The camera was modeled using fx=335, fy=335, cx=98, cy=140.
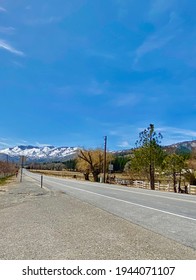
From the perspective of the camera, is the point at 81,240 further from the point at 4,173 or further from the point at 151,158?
the point at 4,173

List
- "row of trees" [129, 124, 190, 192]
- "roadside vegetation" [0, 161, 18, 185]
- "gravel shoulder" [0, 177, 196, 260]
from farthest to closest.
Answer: "roadside vegetation" [0, 161, 18, 185] → "row of trees" [129, 124, 190, 192] → "gravel shoulder" [0, 177, 196, 260]

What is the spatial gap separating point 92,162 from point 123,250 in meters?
63.7

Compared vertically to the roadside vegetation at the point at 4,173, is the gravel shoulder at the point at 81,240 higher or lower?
lower

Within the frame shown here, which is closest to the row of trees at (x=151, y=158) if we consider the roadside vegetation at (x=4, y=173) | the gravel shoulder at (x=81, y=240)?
the roadside vegetation at (x=4, y=173)

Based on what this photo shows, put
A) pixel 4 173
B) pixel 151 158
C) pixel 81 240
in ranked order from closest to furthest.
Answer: pixel 81 240
pixel 151 158
pixel 4 173

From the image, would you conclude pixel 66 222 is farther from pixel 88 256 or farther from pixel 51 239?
pixel 88 256

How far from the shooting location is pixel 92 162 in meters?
70.4

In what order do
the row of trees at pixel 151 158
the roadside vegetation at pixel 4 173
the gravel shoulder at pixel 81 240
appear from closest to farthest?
the gravel shoulder at pixel 81 240 → the row of trees at pixel 151 158 → the roadside vegetation at pixel 4 173

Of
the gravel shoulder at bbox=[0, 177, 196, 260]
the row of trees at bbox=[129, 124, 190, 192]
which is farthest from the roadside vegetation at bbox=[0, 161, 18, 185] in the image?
the gravel shoulder at bbox=[0, 177, 196, 260]

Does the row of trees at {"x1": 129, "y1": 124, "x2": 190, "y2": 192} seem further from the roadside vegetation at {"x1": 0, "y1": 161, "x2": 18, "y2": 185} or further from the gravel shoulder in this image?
the gravel shoulder

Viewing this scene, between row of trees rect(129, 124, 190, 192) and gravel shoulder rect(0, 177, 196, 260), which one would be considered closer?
gravel shoulder rect(0, 177, 196, 260)

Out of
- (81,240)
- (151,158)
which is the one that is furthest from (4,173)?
(81,240)

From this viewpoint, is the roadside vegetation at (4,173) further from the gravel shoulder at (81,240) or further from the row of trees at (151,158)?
the gravel shoulder at (81,240)
